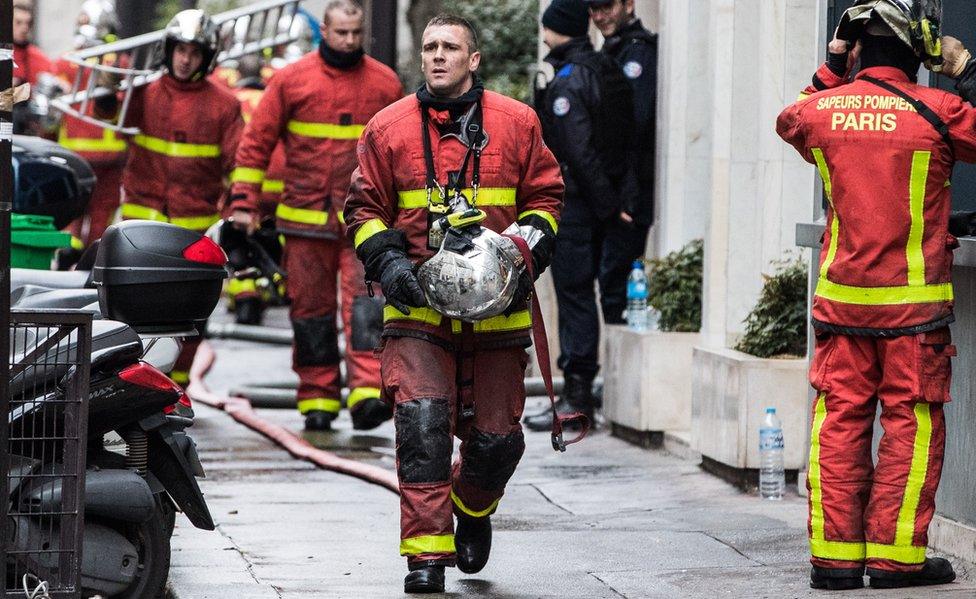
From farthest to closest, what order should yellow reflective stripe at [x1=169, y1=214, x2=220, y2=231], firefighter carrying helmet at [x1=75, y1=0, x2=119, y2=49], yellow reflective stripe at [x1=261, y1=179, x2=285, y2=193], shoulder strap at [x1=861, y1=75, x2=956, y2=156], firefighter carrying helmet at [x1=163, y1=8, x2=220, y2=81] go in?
firefighter carrying helmet at [x1=75, y1=0, x2=119, y2=49] → yellow reflective stripe at [x1=261, y1=179, x2=285, y2=193] → yellow reflective stripe at [x1=169, y1=214, x2=220, y2=231] → firefighter carrying helmet at [x1=163, y1=8, x2=220, y2=81] → shoulder strap at [x1=861, y1=75, x2=956, y2=156]

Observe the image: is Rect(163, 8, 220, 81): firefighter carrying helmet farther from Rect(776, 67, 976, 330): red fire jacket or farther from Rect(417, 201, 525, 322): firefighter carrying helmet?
Rect(776, 67, 976, 330): red fire jacket

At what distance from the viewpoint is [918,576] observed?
5910mm

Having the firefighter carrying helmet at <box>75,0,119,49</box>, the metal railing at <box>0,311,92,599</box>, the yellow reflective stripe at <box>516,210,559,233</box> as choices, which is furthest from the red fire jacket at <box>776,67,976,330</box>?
the firefighter carrying helmet at <box>75,0,119,49</box>

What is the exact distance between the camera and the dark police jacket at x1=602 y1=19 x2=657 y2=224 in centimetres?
979

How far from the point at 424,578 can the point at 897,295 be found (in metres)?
1.64

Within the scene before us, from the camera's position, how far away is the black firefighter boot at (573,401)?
32.4 ft

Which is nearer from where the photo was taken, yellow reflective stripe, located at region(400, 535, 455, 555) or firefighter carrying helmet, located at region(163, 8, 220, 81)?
yellow reflective stripe, located at region(400, 535, 455, 555)

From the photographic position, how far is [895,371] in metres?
5.80

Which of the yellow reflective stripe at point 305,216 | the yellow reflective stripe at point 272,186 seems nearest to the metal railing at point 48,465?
the yellow reflective stripe at point 305,216

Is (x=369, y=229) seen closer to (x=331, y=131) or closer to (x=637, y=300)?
(x=637, y=300)

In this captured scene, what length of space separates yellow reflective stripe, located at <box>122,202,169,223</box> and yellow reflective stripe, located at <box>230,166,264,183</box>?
1010 millimetres

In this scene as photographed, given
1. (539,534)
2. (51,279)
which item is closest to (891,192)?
(539,534)

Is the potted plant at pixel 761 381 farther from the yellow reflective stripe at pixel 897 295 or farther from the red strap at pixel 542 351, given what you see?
the yellow reflective stripe at pixel 897 295

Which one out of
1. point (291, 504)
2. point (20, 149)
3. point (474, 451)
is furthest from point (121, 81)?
point (474, 451)
